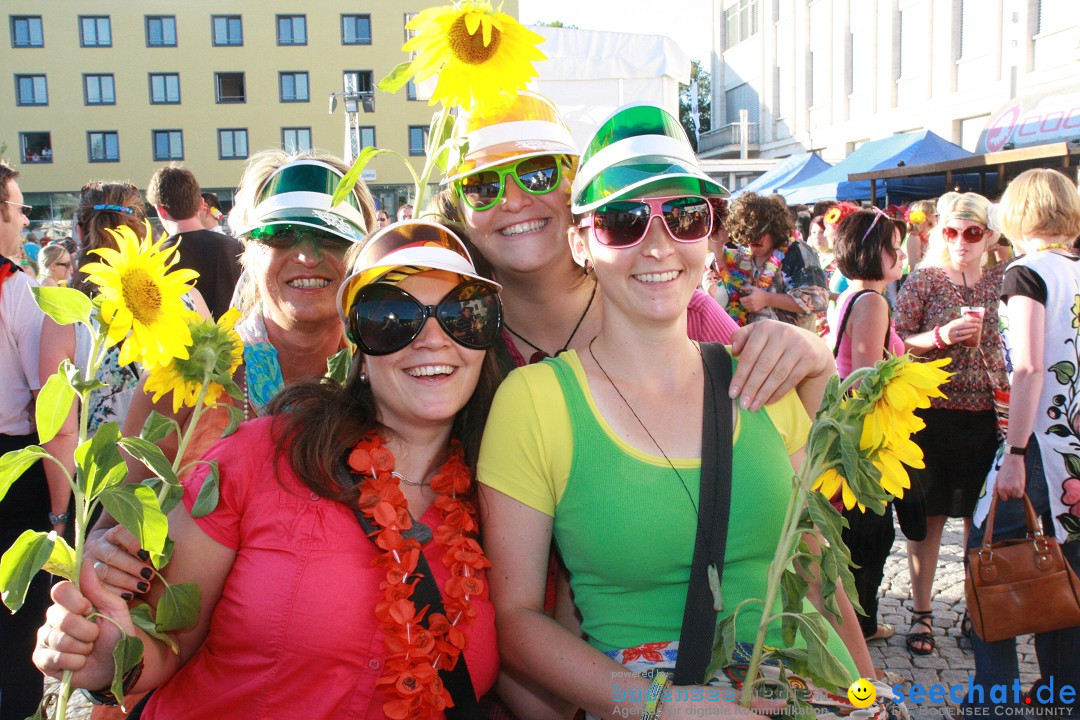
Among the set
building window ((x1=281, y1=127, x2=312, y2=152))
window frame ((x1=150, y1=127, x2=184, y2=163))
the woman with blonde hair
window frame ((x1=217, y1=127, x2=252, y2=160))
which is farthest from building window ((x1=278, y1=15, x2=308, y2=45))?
the woman with blonde hair

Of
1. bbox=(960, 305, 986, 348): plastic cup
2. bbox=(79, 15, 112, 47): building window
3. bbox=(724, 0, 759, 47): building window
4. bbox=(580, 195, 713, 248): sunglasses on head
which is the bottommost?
bbox=(960, 305, 986, 348): plastic cup

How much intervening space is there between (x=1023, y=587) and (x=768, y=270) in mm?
3534

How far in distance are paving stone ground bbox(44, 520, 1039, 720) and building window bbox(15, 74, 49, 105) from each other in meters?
48.9

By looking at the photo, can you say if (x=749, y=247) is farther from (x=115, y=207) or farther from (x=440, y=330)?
(x=440, y=330)

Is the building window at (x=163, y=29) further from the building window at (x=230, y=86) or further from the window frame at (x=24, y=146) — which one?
the window frame at (x=24, y=146)

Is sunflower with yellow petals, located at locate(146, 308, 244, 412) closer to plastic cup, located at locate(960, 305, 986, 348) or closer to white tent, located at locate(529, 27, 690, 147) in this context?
plastic cup, located at locate(960, 305, 986, 348)

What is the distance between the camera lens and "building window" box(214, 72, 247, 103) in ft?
147

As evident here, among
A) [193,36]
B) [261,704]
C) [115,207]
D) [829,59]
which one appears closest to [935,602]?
[261,704]

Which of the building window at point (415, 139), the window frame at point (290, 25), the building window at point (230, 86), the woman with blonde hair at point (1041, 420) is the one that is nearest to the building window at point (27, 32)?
the building window at point (230, 86)

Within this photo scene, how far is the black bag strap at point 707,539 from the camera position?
1.77m

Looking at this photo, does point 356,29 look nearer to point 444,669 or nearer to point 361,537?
point 361,537

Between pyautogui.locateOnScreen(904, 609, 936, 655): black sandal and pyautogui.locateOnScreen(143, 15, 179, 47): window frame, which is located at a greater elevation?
pyautogui.locateOnScreen(143, 15, 179, 47): window frame

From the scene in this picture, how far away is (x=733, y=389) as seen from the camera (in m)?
1.99

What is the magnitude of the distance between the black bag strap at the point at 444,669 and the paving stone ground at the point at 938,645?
2870mm
